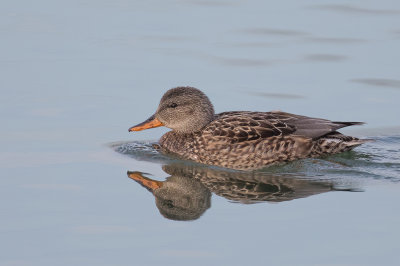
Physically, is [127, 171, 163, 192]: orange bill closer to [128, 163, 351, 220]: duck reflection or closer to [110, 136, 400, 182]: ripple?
[128, 163, 351, 220]: duck reflection

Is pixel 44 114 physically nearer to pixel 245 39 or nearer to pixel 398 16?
pixel 245 39

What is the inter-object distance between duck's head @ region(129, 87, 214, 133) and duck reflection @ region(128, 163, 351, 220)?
824mm

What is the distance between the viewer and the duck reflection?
11.8 metres

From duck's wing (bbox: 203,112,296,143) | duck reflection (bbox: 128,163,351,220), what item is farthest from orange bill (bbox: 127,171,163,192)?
duck's wing (bbox: 203,112,296,143)

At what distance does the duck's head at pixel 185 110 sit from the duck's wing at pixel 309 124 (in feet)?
3.19

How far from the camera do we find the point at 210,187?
12570 millimetres

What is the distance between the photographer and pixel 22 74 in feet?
53.5

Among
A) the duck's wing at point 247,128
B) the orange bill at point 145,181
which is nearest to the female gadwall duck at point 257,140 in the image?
the duck's wing at point 247,128

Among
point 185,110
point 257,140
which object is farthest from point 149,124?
point 257,140

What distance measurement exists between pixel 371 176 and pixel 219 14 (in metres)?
7.62

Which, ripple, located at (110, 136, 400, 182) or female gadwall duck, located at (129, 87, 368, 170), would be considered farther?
female gadwall duck, located at (129, 87, 368, 170)

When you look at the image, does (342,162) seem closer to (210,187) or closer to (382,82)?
(210,187)

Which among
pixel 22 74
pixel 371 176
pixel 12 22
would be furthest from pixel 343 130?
pixel 12 22

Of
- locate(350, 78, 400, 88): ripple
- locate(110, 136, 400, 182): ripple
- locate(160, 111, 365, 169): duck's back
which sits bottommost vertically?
locate(110, 136, 400, 182): ripple
